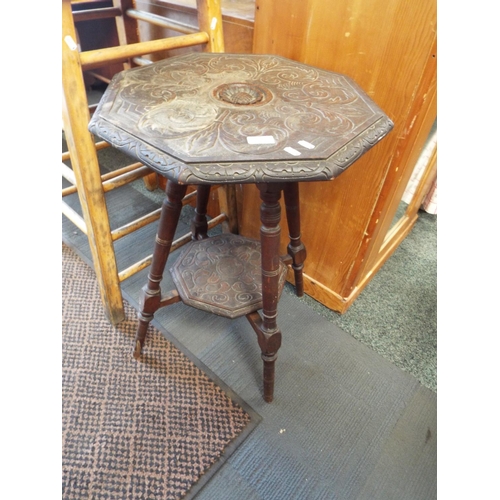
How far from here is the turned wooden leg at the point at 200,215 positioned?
1103 millimetres

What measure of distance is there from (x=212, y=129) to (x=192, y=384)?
713mm

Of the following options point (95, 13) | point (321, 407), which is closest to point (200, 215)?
point (321, 407)

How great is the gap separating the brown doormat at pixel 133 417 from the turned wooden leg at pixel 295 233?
1.44 feet

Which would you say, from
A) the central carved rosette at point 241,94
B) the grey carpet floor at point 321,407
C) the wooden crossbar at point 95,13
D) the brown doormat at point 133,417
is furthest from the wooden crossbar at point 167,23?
the brown doormat at point 133,417

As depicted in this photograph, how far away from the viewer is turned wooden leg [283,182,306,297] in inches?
37.8

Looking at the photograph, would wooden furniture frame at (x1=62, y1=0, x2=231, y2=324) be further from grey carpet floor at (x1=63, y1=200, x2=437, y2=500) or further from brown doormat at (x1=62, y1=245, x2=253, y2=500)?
grey carpet floor at (x1=63, y1=200, x2=437, y2=500)

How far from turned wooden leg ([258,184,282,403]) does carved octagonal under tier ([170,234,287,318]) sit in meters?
0.09

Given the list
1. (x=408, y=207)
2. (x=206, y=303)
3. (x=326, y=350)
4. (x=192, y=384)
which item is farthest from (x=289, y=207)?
(x=408, y=207)

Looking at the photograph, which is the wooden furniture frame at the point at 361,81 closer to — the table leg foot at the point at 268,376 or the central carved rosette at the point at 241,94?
the central carved rosette at the point at 241,94

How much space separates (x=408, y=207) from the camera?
144 cm

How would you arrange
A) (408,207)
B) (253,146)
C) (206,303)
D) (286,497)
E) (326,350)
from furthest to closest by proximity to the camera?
(408,207) < (326,350) < (206,303) < (286,497) < (253,146)

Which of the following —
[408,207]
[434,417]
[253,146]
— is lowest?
[434,417]

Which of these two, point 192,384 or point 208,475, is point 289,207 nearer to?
point 192,384

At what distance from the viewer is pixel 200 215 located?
3.80ft
